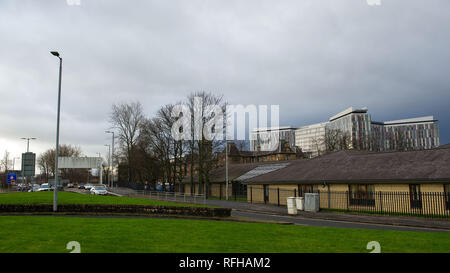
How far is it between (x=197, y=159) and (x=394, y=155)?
95.8ft

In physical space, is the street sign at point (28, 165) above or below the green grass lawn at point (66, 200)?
above

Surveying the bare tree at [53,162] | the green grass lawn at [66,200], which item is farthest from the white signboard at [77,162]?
the green grass lawn at [66,200]

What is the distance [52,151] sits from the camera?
344ft

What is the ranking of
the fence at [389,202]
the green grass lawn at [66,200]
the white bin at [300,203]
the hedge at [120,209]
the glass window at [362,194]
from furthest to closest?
the white bin at [300,203] → the glass window at [362,194] → the green grass lawn at [66,200] → the fence at [389,202] → the hedge at [120,209]

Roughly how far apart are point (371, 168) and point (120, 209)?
736 inches

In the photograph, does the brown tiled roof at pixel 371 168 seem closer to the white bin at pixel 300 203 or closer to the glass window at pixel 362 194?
the glass window at pixel 362 194

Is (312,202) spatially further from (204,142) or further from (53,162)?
(53,162)

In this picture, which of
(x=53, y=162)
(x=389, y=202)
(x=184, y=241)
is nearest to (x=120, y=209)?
(x=184, y=241)

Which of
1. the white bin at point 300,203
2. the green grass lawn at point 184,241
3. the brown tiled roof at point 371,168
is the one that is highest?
the brown tiled roof at point 371,168

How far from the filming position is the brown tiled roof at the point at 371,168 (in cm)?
2333

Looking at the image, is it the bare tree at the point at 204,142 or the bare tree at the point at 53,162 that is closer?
the bare tree at the point at 204,142

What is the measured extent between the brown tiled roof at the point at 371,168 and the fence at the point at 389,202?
112 cm

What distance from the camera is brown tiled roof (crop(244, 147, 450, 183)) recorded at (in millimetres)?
23328
